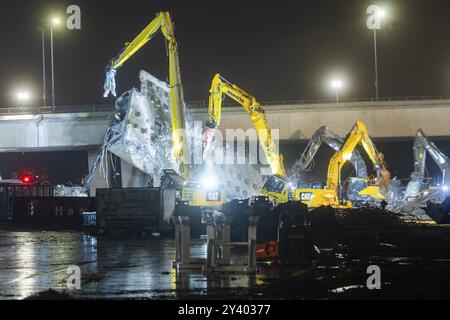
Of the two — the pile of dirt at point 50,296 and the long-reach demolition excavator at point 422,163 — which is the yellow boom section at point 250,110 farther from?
the pile of dirt at point 50,296

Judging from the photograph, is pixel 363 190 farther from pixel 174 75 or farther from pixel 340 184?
pixel 174 75

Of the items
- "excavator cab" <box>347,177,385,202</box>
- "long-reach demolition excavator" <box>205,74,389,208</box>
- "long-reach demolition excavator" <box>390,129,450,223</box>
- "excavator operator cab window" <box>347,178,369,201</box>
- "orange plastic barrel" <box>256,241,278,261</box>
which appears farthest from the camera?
"excavator operator cab window" <box>347,178,369,201</box>

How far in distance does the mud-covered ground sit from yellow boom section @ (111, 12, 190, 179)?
11.5 metres

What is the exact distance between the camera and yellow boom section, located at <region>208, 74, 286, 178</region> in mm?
45406

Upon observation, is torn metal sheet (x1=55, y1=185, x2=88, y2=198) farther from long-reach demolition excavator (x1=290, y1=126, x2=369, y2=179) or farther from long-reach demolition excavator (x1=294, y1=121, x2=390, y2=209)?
long-reach demolition excavator (x1=294, y1=121, x2=390, y2=209)

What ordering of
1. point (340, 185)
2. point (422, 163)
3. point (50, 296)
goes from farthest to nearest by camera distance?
point (422, 163)
point (340, 185)
point (50, 296)

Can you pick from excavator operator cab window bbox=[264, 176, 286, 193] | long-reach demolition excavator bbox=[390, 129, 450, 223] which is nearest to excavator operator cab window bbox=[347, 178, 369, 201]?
long-reach demolition excavator bbox=[390, 129, 450, 223]

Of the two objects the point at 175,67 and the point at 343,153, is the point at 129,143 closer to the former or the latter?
the point at 175,67

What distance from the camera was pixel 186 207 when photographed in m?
30.5

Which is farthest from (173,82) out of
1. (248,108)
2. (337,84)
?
(337,84)

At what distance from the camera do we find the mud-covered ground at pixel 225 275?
14430mm

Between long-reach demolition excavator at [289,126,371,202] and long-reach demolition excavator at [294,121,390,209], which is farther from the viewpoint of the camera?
long-reach demolition excavator at [289,126,371,202]

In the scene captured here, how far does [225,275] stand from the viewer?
1698 cm

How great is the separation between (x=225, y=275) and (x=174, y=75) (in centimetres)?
2508
